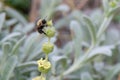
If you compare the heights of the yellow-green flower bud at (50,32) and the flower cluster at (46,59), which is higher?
the yellow-green flower bud at (50,32)

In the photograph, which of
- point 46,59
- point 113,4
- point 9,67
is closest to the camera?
point 46,59

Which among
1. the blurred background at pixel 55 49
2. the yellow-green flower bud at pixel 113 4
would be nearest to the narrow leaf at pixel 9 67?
the blurred background at pixel 55 49

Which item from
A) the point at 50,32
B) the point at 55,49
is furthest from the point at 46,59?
the point at 55,49

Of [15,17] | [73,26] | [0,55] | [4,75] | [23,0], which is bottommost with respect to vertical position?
[4,75]

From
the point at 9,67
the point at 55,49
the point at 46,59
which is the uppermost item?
the point at 55,49

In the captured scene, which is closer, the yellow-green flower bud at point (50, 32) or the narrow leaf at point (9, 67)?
the yellow-green flower bud at point (50, 32)

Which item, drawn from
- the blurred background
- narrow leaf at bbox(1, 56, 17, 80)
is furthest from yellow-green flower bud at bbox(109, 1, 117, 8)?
narrow leaf at bbox(1, 56, 17, 80)

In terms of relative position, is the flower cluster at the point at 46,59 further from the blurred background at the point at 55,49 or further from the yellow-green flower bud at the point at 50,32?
the blurred background at the point at 55,49

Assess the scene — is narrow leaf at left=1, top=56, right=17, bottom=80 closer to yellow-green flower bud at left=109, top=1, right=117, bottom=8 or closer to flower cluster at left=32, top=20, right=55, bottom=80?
flower cluster at left=32, top=20, right=55, bottom=80

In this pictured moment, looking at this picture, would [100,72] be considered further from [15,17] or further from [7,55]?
[15,17]

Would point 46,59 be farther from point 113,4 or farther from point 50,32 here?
point 113,4

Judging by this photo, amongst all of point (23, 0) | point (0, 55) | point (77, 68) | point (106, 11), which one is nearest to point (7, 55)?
point (0, 55)
